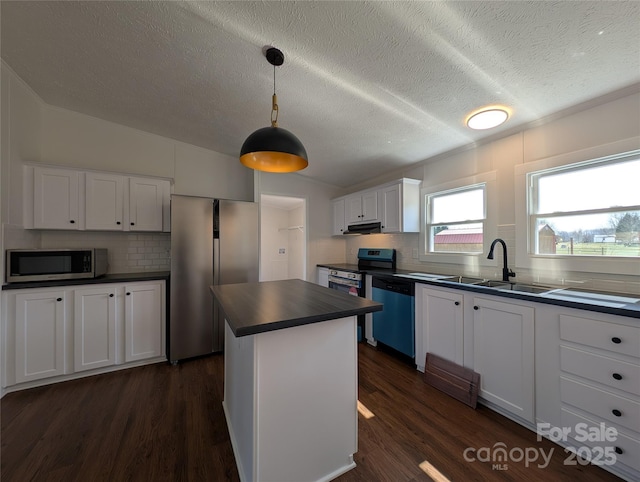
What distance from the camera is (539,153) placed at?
220cm

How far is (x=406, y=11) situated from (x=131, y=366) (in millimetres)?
3827

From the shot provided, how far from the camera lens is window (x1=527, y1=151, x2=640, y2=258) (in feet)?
5.92

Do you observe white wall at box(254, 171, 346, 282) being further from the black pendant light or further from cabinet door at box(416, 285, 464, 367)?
cabinet door at box(416, 285, 464, 367)

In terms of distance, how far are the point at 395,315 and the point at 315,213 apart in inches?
87.7

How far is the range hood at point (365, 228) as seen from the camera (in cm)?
345

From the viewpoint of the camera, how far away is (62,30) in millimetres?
1757

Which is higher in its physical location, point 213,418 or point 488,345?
point 488,345

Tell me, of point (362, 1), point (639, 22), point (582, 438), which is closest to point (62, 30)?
point (362, 1)

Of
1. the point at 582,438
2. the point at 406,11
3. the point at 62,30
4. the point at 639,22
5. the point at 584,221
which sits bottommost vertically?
the point at 582,438

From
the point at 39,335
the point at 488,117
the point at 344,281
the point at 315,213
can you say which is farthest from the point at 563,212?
the point at 39,335

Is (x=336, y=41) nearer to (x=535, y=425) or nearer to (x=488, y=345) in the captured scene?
(x=488, y=345)

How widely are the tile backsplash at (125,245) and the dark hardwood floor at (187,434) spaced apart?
1.28m

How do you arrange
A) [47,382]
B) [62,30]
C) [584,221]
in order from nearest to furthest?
[62,30] < [584,221] < [47,382]

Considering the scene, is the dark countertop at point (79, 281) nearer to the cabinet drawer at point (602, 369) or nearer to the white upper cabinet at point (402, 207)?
the white upper cabinet at point (402, 207)
